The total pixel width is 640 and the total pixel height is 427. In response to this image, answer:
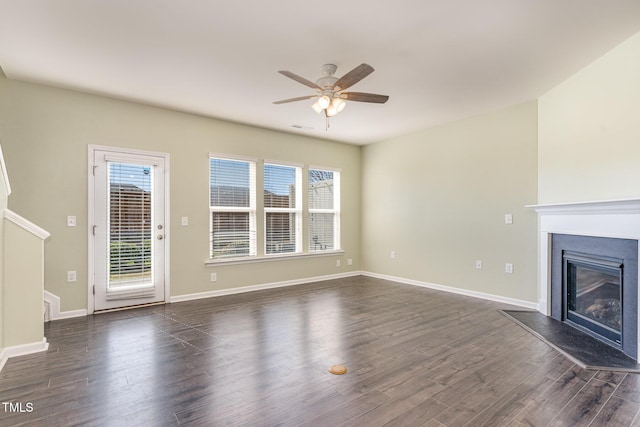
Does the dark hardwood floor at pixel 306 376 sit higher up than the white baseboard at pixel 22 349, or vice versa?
the white baseboard at pixel 22 349

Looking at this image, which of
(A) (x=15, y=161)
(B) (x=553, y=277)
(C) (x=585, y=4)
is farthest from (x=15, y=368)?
(B) (x=553, y=277)

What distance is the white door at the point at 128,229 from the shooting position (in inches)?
161

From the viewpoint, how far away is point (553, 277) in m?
3.85

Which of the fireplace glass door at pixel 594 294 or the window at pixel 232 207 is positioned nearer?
the fireplace glass door at pixel 594 294

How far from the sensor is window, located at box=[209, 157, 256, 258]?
505 cm

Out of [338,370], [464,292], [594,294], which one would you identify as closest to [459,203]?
[464,292]

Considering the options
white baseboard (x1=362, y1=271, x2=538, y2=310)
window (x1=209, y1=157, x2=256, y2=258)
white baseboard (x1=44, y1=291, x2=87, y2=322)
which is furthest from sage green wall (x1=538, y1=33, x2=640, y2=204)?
white baseboard (x1=44, y1=291, x2=87, y2=322)

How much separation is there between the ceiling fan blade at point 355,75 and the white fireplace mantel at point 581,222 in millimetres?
2356

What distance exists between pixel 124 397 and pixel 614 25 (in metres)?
4.50

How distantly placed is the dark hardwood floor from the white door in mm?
454

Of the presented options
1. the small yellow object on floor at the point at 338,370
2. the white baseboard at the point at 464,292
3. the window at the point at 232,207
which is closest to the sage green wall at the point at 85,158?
the window at the point at 232,207

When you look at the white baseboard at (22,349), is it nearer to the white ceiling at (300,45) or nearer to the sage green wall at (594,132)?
the white ceiling at (300,45)

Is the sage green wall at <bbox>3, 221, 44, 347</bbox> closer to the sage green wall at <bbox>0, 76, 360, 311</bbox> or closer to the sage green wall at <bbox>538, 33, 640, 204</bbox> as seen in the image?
the sage green wall at <bbox>0, 76, 360, 311</bbox>

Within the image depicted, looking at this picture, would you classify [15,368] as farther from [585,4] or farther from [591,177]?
[591,177]
